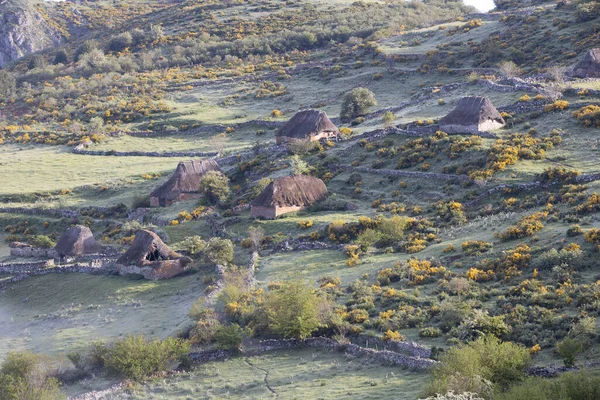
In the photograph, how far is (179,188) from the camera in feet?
210

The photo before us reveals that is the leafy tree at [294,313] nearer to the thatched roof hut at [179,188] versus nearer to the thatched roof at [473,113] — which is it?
the thatched roof at [473,113]

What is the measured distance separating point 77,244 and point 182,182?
12.2 metres

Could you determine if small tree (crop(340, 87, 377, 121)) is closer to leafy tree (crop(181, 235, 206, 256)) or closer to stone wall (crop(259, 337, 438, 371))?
leafy tree (crop(181, 235, 206, 256))

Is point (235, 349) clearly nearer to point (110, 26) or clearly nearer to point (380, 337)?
point (380, 337)

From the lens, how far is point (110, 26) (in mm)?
173375

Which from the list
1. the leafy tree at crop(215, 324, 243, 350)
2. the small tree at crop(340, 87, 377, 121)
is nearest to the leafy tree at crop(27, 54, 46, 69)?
the small tree at crop(340, 87, 377, 121)

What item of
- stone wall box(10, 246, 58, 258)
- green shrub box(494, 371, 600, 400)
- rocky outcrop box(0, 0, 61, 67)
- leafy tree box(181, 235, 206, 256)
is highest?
rocky outcrop box(0, 0, 61, 67)

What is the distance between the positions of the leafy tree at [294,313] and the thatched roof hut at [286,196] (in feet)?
61.4

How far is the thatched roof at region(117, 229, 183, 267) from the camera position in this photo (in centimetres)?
4766

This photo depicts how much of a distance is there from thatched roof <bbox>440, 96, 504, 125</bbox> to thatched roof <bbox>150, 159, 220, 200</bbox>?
1821 cm

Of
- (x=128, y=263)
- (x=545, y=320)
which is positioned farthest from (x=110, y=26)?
(x=545, y=320)

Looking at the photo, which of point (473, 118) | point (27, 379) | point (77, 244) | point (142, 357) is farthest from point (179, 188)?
point (27, 379)

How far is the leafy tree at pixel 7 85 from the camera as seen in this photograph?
4756 inches

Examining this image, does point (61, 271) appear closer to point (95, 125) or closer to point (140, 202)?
point (140, 202)
